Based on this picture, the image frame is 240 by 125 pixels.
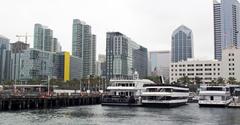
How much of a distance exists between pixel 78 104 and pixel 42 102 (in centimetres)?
2526

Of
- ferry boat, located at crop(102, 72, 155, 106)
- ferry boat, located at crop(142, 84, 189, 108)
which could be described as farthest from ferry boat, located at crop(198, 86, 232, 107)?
ferry boat, located at crop(102, 72, 155, 106)

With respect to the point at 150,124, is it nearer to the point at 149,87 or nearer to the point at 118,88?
the point at 149,87

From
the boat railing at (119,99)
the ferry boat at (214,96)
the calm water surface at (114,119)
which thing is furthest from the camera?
the ferry boat at (214,96)

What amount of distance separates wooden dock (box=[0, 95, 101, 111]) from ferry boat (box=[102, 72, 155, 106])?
41.3 ft

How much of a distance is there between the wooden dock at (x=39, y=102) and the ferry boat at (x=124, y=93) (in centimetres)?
1258

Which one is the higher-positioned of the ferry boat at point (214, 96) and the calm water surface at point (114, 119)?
the ferry boat at point (214, 96)

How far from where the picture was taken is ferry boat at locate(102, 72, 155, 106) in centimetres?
10856

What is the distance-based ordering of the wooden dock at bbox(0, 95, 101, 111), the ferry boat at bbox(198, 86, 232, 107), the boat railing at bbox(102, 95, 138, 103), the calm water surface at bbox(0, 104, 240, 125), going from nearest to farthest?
the calm water surface at bbox(0, 104, 240, 125) < the wooden dock at bbox(0, 95, 101, 111) < the boat railing at bbox(102, 95, 138, 103) < the ferry boat at bbox(198, 86, 232, 107)

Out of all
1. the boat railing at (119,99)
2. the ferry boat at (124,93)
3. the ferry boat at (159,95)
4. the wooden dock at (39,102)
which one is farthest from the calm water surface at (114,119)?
the ferry boat at (124,93)

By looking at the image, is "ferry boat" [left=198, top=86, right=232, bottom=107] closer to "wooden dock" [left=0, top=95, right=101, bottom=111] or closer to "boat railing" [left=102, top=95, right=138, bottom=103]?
"boat railing" [left=102, top=95, right=138, bottom=103]

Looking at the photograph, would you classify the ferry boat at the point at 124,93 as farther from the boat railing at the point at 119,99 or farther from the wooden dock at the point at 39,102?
the wooden dock at the point at 39,102

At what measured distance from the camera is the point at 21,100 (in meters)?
92.1

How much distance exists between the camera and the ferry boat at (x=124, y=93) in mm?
108562

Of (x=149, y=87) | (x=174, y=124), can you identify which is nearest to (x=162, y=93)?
(x=149, y=87)
